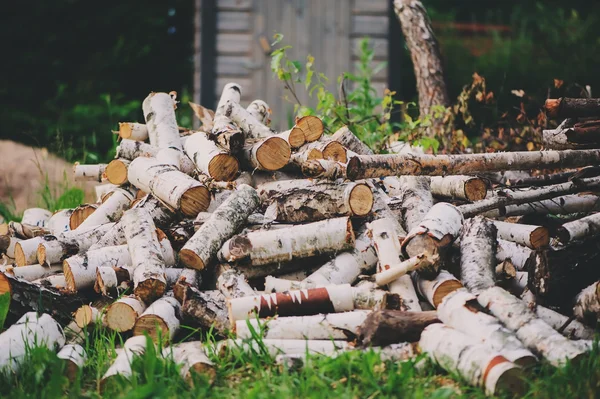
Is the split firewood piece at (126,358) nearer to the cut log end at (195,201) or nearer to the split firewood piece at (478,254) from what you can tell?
the cut log end at (195,201)

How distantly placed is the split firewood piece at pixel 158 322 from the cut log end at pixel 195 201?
0.76 metres

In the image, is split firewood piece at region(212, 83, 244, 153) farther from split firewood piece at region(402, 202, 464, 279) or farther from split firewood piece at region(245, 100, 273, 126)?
split firewood piece at region(402, 202, 464, 279)

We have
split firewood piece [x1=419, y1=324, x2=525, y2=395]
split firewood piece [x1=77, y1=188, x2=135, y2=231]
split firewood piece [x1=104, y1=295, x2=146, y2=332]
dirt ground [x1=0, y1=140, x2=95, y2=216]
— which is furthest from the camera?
dirt ground [x1=0, y1=140, x2=95, y2=216]

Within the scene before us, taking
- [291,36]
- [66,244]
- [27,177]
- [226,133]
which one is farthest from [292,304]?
[291,36]

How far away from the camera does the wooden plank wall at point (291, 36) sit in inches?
375

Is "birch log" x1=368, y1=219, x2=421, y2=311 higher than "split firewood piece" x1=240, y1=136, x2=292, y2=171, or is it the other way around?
"split firewood piece" x1=240, y1=136, x2=292, y2=171

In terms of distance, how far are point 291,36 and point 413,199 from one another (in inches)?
223

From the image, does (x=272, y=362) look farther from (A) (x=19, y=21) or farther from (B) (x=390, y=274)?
(A) (x=19, y=21)

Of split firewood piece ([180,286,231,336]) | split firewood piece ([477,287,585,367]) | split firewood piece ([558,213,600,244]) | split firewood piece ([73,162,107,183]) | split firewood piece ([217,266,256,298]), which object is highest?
split firewood piece ([558,213,600,244])

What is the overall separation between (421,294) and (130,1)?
8.18 m

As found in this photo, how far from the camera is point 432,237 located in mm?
3609

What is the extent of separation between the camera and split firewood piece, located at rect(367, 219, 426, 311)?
3.50 meters

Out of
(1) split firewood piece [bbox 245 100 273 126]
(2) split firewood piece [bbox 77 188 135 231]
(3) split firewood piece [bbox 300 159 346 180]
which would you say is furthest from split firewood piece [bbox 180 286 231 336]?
(1) split firewood piece [bbox 245 100 273 126]

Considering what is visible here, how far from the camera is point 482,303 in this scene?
3.39m
